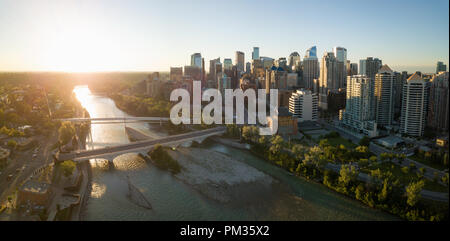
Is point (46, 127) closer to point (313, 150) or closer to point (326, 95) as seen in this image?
point (313, 150)

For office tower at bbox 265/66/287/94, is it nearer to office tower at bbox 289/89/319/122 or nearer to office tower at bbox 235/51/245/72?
office tower at bbox 289/89/319/122

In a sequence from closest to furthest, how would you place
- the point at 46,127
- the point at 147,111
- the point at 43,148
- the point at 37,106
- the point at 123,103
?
the point at 43,148 < the point at 46,127 < the point at 37,106 < the point at 147,111 < the point at 123,103

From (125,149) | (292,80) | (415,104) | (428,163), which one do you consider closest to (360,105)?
(415,104)

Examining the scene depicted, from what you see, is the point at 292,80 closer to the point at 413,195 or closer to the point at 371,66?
the point at 371,66

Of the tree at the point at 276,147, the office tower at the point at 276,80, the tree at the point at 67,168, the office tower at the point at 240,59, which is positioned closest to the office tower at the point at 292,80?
the office tower at the point at 276,80

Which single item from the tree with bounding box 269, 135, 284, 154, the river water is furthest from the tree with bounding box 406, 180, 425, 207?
the tree with bounding box 269, 135, 284, 154
